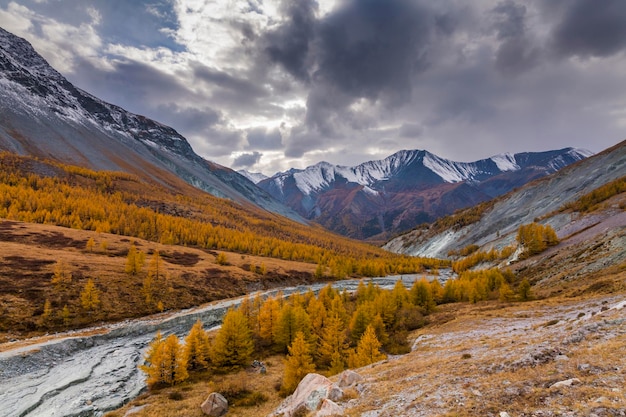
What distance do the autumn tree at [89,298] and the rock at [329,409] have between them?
7176 centimetres

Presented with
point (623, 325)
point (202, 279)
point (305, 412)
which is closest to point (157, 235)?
point (202, 279)

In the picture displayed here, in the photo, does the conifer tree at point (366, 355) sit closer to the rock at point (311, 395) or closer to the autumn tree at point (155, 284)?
the rock at point (311, 395)

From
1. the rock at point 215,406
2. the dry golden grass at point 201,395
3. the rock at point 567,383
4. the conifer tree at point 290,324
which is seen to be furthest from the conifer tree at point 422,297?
the rock at point 567,383

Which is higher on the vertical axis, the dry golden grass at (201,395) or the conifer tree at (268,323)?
the conifer tree at (268,323)

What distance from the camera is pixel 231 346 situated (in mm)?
47938

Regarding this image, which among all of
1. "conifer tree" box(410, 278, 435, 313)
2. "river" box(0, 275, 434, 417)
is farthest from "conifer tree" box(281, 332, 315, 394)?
"conifer tree" box(410, 278, 435, 313)

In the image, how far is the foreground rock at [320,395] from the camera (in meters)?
17.1

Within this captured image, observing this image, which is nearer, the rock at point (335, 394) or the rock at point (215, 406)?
the rock at point (335, 394)

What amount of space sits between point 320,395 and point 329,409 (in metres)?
2.87

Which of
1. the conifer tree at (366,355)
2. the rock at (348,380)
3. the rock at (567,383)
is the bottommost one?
the conifer tree at (366,355)

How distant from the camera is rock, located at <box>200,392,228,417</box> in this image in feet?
102

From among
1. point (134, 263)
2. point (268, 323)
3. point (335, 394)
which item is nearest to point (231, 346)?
point (268, 323)

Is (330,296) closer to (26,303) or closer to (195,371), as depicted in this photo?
(195,371)

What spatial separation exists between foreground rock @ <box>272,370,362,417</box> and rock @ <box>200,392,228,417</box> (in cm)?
1320
